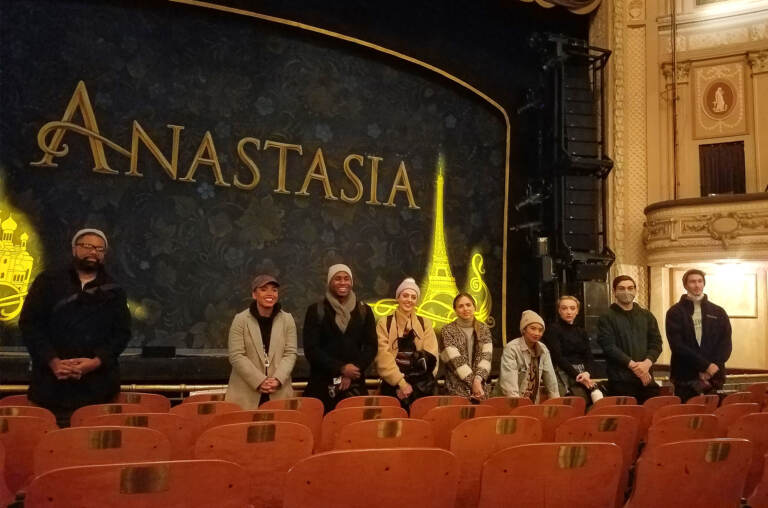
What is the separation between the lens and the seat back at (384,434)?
2.35m

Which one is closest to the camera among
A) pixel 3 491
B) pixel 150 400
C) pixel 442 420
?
pixel 3 491

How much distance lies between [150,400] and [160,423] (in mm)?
1055

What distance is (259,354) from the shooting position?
13.4 ft

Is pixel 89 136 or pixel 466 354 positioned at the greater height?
pixel 89 136

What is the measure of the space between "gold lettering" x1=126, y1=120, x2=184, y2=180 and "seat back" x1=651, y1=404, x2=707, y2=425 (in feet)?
20.9

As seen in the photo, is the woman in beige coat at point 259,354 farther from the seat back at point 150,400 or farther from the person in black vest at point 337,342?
the seat back at point 150,400

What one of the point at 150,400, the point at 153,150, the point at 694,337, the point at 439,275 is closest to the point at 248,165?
the point at 153,150

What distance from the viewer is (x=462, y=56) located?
Answer: 32.0ft

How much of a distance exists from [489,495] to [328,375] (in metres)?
2.48

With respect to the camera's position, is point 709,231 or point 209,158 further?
point 709,231

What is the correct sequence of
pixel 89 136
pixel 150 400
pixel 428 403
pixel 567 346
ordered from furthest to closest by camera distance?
pixel 89 136, pixel 567 346, pixel 150 400, pixel 428 403

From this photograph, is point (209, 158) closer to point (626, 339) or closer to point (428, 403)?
point (626, 339)

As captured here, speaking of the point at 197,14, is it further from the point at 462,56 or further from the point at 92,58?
the point at 462,56

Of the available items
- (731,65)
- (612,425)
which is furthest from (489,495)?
(731,65)
